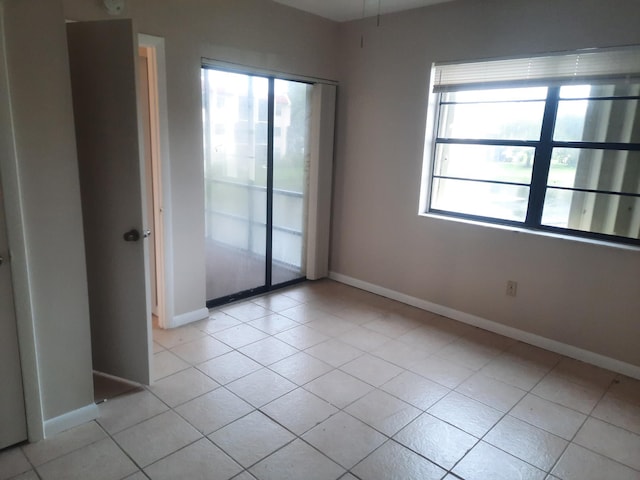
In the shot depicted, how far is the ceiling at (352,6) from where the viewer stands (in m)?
3.53

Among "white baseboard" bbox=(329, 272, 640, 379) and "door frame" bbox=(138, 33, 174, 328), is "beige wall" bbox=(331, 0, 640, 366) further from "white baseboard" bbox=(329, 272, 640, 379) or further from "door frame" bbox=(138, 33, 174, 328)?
"door frame" bbox=(138, 33, 174, 328)

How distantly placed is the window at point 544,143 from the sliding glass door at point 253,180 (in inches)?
51.3

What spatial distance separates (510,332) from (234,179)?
2562mm

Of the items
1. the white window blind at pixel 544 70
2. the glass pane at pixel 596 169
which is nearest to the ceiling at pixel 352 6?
the white window blind at pixel 544 70

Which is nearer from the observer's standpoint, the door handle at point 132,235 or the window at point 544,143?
the door handle at point 132,235

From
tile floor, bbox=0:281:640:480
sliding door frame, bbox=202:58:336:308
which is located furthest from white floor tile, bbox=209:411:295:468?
sliding door frame, bbox=202:58:336:308

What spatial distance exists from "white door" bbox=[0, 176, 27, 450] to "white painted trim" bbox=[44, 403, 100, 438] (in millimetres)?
110

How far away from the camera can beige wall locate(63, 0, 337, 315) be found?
2990 millimetres

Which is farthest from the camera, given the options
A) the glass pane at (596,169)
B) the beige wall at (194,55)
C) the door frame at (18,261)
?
the beige wall at (194,55)

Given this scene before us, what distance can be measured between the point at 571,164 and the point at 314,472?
2660 millimetres

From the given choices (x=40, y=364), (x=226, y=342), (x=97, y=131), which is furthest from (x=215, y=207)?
(x=40, y=364)

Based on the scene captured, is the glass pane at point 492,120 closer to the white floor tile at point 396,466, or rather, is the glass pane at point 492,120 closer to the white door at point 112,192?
the white floor tile at point 396,466

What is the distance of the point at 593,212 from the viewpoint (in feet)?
10.0

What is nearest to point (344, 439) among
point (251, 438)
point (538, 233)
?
point (251, 438)
